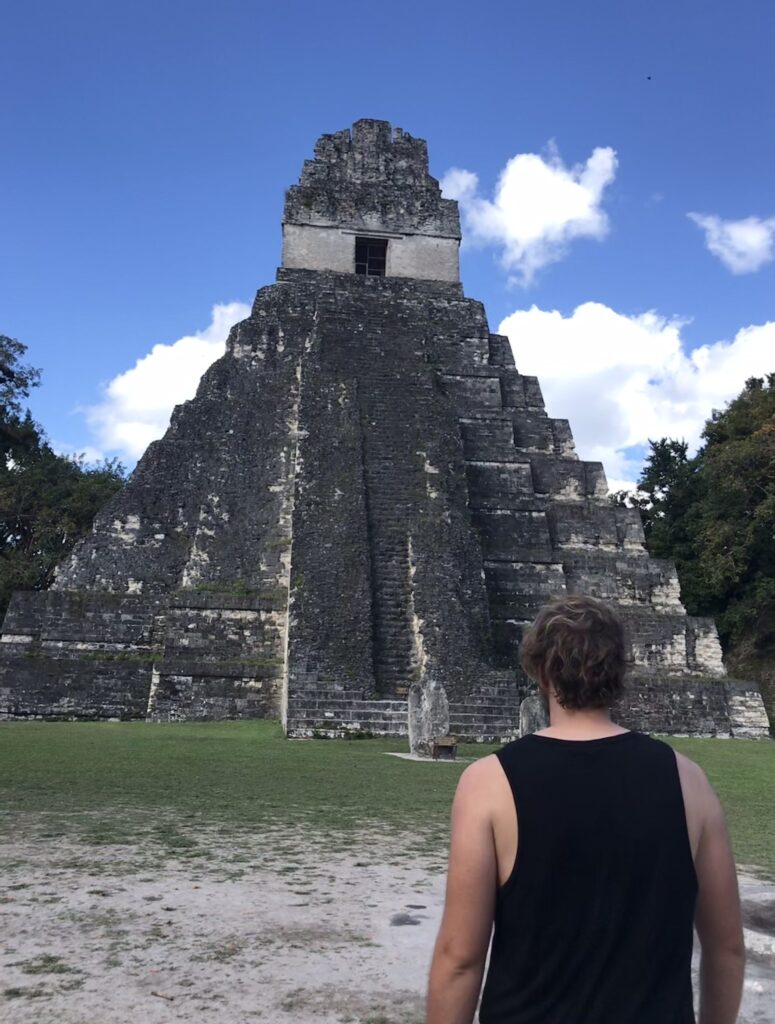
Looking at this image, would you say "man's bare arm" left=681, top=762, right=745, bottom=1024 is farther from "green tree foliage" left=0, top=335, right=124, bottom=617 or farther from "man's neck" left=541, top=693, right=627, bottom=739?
"green tree foliage" left=0, top=335, right=124, bottom=617

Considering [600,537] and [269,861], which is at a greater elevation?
[600,537]

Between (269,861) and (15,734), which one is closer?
(269,861)

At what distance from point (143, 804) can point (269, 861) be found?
2069 millimetres

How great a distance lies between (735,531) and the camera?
21.9m

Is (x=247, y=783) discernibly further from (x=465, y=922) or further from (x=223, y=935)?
(x=465, y=922)

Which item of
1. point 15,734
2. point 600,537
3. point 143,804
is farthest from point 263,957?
point 600,537

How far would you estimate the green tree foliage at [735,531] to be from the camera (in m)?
21.6

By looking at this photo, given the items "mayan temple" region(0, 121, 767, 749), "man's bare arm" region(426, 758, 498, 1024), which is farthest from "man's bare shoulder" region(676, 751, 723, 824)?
"mayan temple" region(0, 121, 767, 749)

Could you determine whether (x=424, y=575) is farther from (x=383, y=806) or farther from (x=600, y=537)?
(x=383, y=806)

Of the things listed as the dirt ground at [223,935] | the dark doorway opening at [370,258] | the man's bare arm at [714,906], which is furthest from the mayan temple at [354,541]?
the man's bare arm at [714,906]

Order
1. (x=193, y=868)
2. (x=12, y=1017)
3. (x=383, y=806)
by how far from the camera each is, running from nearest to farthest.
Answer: (x=12, y=1017) < (x=193, y=868) < (x=383, y=806)

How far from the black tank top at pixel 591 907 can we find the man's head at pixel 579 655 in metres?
0.16

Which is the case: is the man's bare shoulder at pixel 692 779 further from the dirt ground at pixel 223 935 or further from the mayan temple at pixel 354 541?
the mayan temple at pixel 354 541

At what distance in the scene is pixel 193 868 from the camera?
14.2ft
